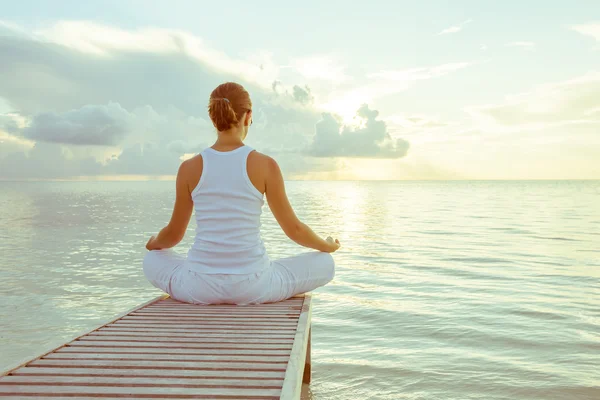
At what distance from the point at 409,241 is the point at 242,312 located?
49.6 ft

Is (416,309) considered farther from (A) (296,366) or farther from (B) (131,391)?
(B) (131,391)

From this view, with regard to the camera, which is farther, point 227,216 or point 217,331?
point 227,216

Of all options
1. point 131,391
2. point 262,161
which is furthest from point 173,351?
point 262,161

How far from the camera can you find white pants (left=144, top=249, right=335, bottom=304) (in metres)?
4.82

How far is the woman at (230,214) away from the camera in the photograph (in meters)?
4.57

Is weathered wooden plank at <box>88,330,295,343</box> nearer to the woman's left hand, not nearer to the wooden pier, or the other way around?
the wooden pier

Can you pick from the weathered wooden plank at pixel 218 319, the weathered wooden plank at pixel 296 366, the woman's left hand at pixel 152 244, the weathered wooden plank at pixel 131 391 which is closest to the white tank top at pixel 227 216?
the weathered wooden plank at pixel 218 319

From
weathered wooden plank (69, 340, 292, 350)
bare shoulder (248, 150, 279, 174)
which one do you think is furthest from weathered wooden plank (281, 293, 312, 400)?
bare shoulder (248, 150, 279, 174)

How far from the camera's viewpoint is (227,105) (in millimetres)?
4492

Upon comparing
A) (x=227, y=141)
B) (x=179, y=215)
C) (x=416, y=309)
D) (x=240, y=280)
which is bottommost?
(x=416, y=309)

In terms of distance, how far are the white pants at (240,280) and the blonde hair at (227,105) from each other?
4.30ft

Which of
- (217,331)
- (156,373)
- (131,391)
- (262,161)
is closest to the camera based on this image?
(131,391)

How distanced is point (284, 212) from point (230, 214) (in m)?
0.49

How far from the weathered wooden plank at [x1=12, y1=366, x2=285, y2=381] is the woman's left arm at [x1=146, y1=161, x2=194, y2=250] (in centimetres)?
172
